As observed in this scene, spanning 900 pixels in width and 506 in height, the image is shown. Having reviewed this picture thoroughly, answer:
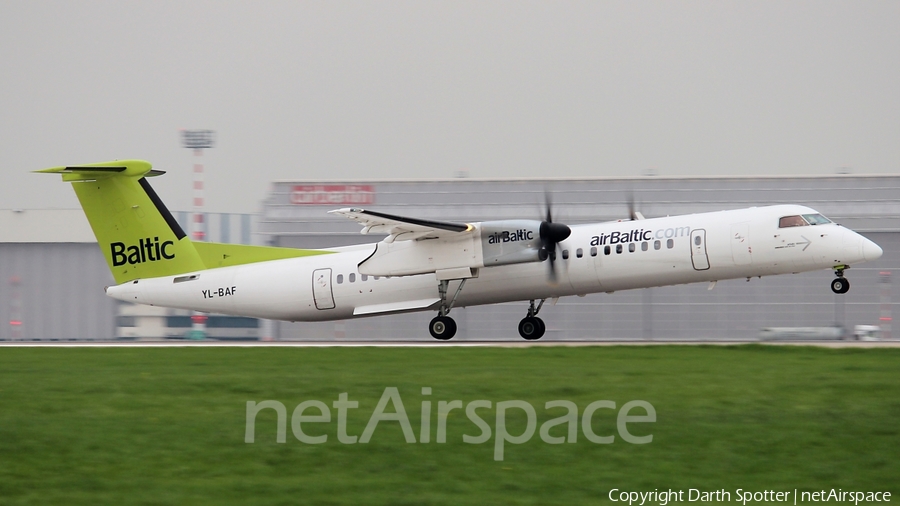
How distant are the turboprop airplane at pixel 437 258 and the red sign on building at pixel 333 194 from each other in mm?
14937

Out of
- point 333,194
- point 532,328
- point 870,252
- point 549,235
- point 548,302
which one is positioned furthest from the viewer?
point 333,194

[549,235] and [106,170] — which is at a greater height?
[106,170]

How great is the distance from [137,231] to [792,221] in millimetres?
15748

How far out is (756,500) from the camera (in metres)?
8.94

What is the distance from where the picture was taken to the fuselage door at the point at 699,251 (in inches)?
840

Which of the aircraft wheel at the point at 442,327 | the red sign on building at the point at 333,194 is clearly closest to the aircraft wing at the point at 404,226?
the aircraft wheel at the point at 442,327

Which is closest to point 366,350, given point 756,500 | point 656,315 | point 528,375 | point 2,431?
point 528,375

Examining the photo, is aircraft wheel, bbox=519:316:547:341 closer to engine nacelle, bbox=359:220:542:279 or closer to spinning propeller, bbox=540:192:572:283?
engine nacelle, bbox=359:220:542:279

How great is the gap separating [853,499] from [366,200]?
3181cm

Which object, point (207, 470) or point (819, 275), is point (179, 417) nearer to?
point (207, 470)

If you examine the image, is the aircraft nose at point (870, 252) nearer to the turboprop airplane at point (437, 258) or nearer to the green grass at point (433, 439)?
the turboprop airplane at point (437, 258)

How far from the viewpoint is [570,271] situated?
72.7 feet

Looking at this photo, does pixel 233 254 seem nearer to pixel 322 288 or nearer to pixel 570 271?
pixel 322 288

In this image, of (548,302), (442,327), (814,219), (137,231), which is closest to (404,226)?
(442,327)
